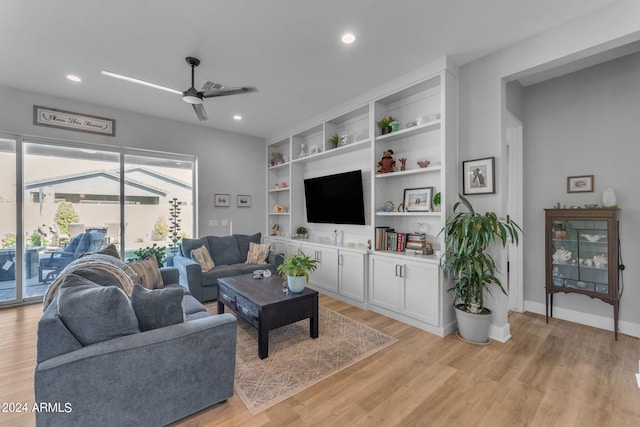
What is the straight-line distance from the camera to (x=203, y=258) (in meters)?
4.16

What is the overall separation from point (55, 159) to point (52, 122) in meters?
0.53

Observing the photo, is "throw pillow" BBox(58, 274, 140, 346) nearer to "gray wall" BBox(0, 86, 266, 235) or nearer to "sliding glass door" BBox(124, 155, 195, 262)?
"sliding glass door" BBox(124, 155, 195, 262)

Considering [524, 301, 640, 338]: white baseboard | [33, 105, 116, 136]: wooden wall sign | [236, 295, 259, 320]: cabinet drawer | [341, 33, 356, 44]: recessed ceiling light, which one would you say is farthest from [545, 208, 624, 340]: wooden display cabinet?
[33, 105, 116, 136]: wooden wall sign

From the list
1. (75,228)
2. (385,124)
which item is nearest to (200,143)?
(75,228)

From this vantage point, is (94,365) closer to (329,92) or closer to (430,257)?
(430,257)

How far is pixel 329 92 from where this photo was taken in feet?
12.6

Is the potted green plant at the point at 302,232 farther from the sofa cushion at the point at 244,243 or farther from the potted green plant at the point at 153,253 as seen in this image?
the potted green plant at the point at 153,253

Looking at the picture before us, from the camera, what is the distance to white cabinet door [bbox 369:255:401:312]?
3337 mm

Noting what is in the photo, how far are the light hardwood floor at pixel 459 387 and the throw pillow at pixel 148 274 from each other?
1008 millimetres

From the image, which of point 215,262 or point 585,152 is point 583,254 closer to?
point 585,152

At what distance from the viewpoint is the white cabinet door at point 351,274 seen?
373 cm

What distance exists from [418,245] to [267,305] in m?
1.92

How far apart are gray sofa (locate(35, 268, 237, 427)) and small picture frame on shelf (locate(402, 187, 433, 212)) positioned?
99.4 inches

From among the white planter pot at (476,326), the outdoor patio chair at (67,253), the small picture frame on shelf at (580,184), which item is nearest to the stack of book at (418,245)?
the white planter pot at (476,326)
